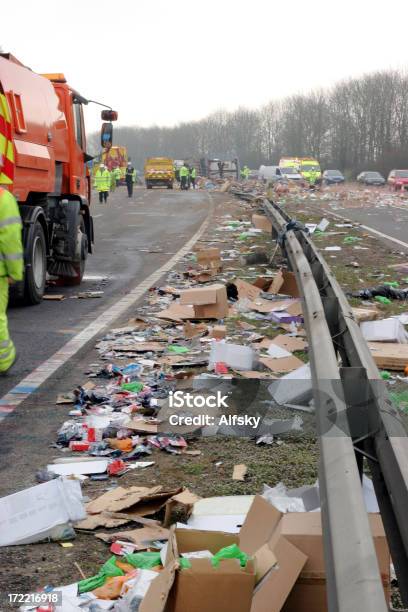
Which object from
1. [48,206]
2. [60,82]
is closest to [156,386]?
[48,206]

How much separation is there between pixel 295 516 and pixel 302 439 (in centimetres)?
200

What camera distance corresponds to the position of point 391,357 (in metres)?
7.00

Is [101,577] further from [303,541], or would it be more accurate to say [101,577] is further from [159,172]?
[159,172]

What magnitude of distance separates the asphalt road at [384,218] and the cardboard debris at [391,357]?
1010cm

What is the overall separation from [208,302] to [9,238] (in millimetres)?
3067

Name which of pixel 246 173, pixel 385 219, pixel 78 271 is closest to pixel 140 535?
pixel 78 271

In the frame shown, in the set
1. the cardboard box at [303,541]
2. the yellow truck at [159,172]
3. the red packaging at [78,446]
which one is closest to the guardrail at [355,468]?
the cardboard box at [303,541]

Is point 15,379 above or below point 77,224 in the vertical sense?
below

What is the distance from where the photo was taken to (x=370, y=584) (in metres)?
2.24

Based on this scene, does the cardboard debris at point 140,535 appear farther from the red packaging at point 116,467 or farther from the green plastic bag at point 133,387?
the green plastic bag at point 133,387

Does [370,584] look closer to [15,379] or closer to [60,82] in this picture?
[15,379]

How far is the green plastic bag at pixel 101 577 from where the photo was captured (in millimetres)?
3354

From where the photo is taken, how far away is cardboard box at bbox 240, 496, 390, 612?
286 centimetres

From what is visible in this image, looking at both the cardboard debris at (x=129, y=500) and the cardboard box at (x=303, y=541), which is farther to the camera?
the cardboard debris at (x=129, y=500)
